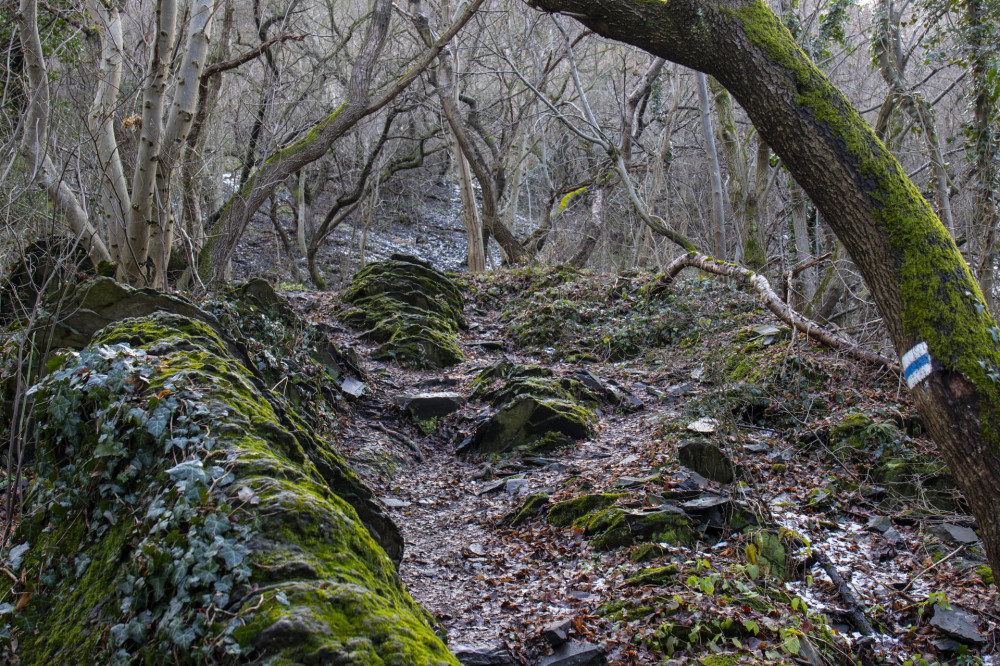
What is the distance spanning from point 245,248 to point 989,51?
1714 cm

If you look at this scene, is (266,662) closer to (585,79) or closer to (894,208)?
(894,208)

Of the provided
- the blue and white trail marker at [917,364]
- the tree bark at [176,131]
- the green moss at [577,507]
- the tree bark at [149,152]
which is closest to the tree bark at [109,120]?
the tree bark at [149,152]

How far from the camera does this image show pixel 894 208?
3113 mm

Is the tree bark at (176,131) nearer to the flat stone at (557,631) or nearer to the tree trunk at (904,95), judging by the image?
the flat stone at (557,631)

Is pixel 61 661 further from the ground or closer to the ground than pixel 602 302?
closer to the ground

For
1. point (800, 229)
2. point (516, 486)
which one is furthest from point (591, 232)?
point (516, 486)

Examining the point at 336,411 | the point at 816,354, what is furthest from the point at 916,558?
the point at 336,411

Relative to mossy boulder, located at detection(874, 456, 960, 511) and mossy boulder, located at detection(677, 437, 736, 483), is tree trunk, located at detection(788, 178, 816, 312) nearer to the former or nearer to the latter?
mossy boulder, located at detection(874, 456, 960, 511)

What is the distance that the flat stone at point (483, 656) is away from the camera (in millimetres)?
3000

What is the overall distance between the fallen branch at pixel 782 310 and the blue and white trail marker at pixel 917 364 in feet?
8.99

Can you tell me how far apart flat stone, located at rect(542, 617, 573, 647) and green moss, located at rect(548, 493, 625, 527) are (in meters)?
1.27

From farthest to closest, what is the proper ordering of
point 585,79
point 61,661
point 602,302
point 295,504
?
point 585,79, point 602,302, point 295,504, point 61,661

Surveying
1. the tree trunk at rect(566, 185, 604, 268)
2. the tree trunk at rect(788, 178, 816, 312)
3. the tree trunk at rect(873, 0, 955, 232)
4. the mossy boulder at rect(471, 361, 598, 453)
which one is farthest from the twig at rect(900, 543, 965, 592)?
the tree trunk at rect(566, 185, 604, 268)

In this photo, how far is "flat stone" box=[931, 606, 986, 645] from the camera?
122 inches
